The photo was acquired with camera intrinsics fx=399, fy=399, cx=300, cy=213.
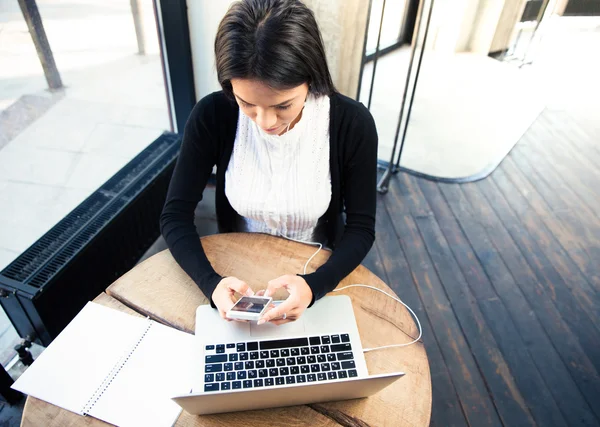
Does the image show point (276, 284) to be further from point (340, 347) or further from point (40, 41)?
point (40, 41)

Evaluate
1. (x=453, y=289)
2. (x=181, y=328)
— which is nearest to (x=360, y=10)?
(x=453, y=289)

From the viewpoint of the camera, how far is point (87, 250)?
158 cm

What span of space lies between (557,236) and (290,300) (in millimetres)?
2326

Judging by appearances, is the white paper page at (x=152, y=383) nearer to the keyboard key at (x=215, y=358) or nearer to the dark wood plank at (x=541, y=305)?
the keyboard key at (x=215, y=358)

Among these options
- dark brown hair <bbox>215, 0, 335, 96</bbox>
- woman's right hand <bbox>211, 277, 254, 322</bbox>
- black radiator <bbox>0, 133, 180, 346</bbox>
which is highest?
dark brown hair <bbox>215, 0, 335, 96</bbox>

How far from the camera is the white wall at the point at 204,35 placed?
6.42 ft

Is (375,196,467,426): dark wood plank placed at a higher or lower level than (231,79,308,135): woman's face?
lower

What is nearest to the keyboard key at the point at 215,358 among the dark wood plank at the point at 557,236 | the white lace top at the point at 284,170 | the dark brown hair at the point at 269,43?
the white lace top at the point at 284,170

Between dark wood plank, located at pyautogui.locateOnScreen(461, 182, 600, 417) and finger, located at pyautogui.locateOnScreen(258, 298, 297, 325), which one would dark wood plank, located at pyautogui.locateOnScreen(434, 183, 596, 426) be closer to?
dark wood plank, located at pyautogui.locateOnScreen(461, 182, 600, 417)

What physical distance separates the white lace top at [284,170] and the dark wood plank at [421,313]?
1.03 m

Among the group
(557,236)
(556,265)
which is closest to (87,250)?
(556,265)

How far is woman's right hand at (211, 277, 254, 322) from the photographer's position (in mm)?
920

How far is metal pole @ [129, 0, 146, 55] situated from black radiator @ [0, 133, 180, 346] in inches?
20.5

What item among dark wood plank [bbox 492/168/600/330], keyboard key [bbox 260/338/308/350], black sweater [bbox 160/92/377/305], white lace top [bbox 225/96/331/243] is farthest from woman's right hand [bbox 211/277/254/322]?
dark wood plank [bbox 492/168/600/330]
